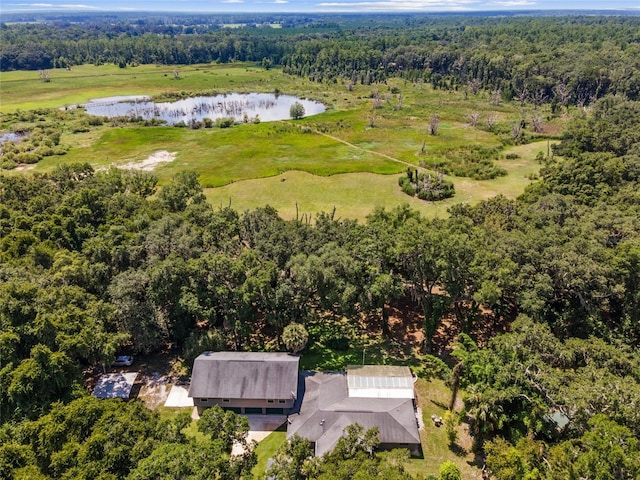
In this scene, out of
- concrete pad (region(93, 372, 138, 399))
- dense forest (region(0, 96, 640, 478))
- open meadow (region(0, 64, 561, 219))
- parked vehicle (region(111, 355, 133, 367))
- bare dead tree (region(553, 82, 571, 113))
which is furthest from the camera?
bare dead tree (region(553, 82, 571, 113))

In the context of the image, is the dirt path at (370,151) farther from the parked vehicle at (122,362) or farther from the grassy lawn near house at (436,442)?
the parked vehicle at (122,362)

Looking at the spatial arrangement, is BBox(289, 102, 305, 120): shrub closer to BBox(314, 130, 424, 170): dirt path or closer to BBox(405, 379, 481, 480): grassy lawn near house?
BBox(314, 130, 424, 170): dirt path

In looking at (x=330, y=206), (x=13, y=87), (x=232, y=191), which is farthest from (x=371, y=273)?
(x=13, y=87)

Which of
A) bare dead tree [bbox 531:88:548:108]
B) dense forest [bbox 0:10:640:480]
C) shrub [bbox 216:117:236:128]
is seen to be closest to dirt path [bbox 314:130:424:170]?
shrub [bbox 216:117:236:128]

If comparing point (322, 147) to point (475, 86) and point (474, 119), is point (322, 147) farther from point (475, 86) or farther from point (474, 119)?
point (475, 86)

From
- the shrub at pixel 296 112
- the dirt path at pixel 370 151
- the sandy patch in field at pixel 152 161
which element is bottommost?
the sandy patch in field at pixel 152 161

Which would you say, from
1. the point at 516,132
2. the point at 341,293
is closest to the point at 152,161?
the point at 341,293

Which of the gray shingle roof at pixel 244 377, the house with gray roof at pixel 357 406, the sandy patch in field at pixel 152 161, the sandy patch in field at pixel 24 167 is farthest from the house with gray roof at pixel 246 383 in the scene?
the sandy patch in field at pixel 24 167
